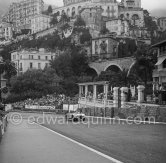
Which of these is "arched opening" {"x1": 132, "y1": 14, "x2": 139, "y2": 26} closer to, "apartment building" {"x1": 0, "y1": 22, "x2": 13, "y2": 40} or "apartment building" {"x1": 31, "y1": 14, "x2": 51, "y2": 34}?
"apartment building" {"x1": 31, "y1": 14, "x2": 51, "y2": 34}

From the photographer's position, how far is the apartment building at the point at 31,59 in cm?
11025

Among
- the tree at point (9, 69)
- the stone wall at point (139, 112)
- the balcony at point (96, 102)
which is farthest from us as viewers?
Answer: the tree at point (9, 69)

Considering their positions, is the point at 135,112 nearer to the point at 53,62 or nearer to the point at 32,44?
the point at 53,62

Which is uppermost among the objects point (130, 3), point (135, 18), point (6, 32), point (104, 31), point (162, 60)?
point (130, 3)

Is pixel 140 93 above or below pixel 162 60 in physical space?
below

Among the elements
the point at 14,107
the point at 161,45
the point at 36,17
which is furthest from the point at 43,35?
the point at 161,45

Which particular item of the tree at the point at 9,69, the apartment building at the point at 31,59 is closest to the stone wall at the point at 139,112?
the tree at the point at 9,69

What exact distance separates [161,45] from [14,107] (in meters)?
41.4

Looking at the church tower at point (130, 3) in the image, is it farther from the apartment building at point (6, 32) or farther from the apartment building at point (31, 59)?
the apartment building at point (31, 59)

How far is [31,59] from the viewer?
110 meters

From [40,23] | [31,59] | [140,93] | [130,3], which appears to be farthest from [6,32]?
[140,93]

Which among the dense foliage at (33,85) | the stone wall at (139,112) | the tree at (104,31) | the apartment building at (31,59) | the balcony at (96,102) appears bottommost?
the stone wall at (139,112)

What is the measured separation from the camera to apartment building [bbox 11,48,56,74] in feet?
362

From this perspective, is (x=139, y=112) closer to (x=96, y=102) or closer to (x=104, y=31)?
(x=96, y=102)
